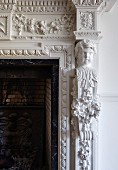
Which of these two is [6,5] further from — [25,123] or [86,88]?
[25,123]

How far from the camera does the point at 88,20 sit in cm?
227

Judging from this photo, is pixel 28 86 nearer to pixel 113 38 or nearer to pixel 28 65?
pixel 28 65

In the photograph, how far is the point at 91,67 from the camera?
229 centimetres

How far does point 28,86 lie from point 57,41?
53cm

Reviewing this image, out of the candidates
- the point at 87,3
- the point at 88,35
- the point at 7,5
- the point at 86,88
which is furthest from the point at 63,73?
the point at 7,5

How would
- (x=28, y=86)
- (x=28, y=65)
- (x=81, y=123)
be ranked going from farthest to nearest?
(x=28, y=86), (x=28, y=65), (x=81, y=123)

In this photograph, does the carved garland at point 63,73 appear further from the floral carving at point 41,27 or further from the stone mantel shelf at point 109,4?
the stone mantel shelf at point 109,4

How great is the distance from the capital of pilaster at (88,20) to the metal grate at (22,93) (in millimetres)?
604

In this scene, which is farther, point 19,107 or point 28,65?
point 19,107

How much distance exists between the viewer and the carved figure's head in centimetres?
223

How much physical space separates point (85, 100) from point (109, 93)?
280 mm

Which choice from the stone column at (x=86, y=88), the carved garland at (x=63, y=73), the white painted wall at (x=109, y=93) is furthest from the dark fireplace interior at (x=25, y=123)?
the white painted wall at (x=109, y=93)

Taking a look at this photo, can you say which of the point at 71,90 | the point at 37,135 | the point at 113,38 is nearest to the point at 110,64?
the point at 113,38

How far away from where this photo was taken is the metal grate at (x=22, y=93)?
2611 millimetres
